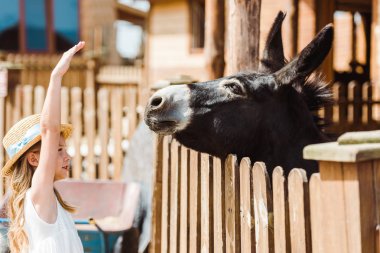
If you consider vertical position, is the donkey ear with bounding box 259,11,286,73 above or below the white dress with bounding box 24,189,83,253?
above

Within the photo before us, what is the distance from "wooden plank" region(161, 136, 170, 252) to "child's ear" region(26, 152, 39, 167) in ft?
4.02

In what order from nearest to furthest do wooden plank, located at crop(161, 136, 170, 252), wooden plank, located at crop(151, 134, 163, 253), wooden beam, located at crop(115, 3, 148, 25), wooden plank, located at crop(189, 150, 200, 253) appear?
wooden plank, located at crop(189, 150, 200, 253) < wooden plank, located at crop(161, 136, 170, 252) < wooden plank, located at crop(151, 134, 163, 253) < wooden beam, located at crop(115, 3, 148, 25)

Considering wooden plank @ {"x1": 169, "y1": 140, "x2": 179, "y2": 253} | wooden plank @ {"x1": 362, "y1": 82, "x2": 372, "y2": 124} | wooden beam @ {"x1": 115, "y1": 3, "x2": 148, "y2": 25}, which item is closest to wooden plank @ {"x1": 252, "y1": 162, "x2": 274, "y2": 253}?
wooden plank @ {"x1": 169, "y1": 140, "x2": 179, "y2": 253}

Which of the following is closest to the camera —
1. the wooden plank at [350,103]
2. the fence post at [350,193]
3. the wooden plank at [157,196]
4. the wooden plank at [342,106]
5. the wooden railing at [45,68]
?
the fence post at [350,193]

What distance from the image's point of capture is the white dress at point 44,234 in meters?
2.57

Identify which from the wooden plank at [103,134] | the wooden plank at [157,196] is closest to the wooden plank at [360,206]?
the wooden plank at [157,196]

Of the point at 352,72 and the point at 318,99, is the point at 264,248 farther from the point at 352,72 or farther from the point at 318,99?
the point at 352,72

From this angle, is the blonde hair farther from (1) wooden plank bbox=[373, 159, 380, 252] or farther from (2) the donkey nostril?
(1) wooden plank bbox=[373, 159, 380, 252]

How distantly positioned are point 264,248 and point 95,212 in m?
2.91

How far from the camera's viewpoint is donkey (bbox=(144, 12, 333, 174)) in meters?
2.84

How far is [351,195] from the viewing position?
5.79 ft

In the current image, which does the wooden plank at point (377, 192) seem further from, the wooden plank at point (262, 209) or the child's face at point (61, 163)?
the child's face at point (61, 163)

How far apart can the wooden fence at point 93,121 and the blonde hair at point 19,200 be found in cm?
407

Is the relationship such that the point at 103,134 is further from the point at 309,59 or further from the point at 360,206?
the point at 360,206
